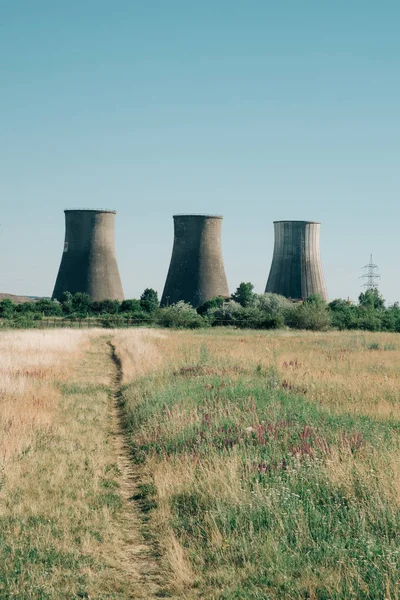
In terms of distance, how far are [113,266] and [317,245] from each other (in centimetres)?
1533

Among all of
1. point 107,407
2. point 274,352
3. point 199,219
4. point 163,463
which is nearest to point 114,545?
point 163,463

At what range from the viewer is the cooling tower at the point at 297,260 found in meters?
48.1

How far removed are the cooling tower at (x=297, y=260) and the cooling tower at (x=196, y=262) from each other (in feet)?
13.8

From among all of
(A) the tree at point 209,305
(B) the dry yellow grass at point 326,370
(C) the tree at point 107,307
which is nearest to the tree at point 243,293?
(A) the tree at point 209,305

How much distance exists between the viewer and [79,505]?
5.10m

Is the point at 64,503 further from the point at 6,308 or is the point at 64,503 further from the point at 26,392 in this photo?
the point at 6,308

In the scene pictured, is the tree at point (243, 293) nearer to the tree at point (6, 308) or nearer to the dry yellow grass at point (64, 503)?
the tree at point (6, 308)

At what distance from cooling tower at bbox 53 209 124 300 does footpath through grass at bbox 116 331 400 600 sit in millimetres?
39079

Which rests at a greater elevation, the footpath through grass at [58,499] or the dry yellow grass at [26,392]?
the dry yellow grass at [26,392]

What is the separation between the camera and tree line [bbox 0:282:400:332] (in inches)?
1548

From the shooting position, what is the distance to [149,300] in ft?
192

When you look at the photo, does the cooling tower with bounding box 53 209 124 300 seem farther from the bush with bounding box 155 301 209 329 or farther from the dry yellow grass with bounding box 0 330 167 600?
the dry yellow grass with bounding box 0 330 167 600

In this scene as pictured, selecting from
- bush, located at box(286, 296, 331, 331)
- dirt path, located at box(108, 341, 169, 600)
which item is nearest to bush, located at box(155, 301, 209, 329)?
bush, located at box(286, 296, 331, 331)

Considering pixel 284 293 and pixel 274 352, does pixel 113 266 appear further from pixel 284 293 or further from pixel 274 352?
pixel 274 352
